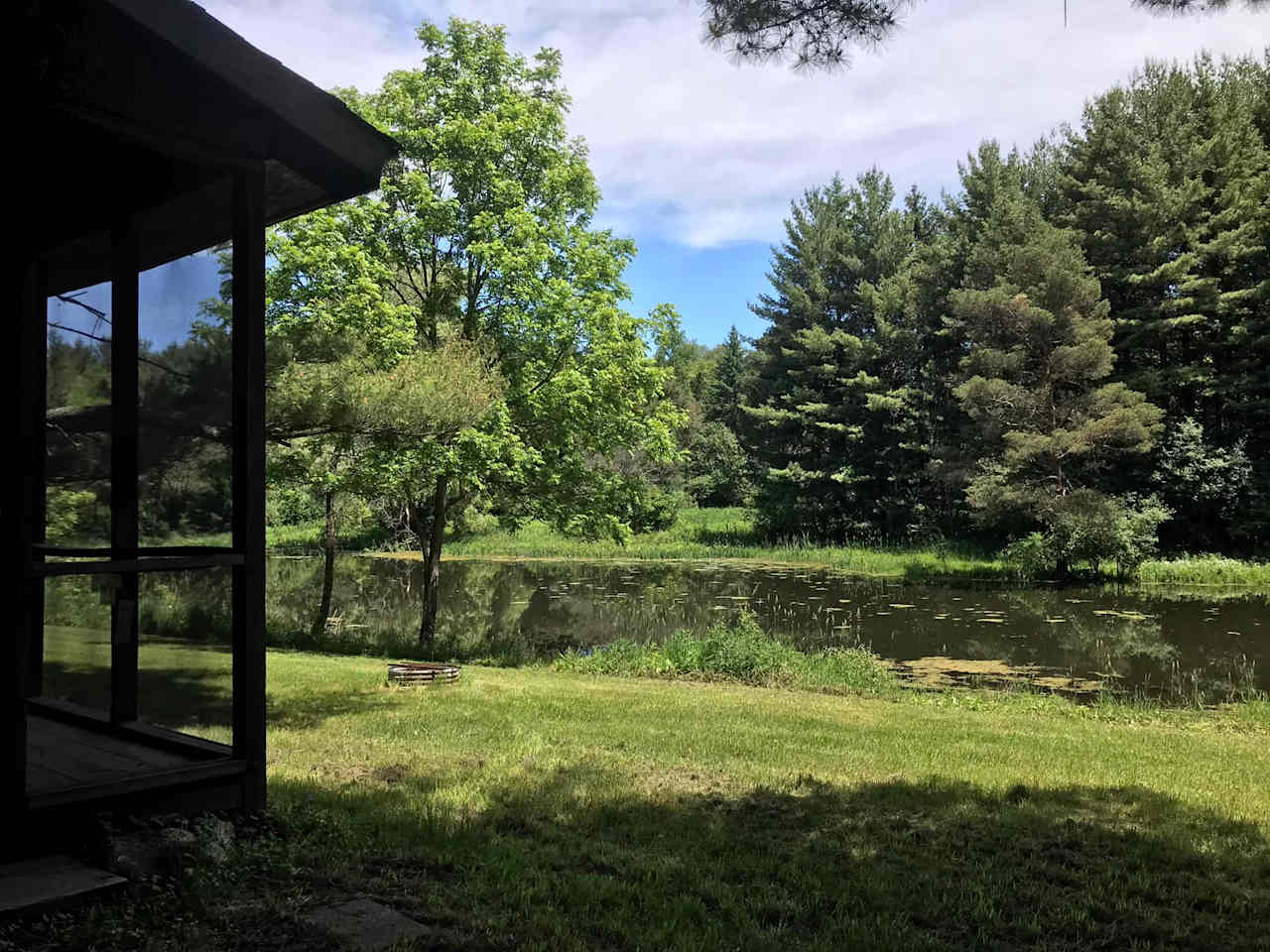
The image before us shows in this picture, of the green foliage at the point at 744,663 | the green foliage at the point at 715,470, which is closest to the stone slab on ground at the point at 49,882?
the green foliage at the point at 744,663

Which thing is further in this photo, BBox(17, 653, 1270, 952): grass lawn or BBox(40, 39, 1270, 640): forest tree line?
BBox(40, 39, 1270, 640): forest tree line

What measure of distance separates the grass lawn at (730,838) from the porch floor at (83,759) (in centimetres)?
44

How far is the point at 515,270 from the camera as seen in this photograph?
14336 mm

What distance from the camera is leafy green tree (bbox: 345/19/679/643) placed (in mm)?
14391

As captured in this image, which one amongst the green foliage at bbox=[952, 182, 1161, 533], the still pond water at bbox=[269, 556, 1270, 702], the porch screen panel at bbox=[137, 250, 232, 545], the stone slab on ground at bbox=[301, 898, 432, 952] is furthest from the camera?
the green foliage at bbox=[952, 182, 1161, 533]

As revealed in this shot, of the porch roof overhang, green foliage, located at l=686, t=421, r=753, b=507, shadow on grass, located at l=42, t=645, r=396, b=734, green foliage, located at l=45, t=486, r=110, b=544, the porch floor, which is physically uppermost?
green foliage, located at l=686, t=421, r=753, b=507

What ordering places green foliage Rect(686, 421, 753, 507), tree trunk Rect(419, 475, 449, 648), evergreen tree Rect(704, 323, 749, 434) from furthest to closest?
evergreen tree Rect(704, 323, 749, 434)
green foliage Rect(686, 421, 753, 507)
tree trunk Rect(419, 475, 449, 648)

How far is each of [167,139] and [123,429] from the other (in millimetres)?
1449

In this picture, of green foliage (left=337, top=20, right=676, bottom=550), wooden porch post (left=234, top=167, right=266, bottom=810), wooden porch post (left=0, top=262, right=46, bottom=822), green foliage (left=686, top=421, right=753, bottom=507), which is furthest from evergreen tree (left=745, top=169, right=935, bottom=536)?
wooden porch post (left=0, top=262, right=46, bottom=822)

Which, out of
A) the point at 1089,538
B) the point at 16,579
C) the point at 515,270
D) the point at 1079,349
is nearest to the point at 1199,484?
the point at 1089,538

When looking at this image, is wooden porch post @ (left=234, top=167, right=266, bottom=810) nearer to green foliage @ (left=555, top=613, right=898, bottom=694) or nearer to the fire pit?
the fire pit

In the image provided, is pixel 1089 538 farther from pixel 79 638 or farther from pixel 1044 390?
pixel 79 638

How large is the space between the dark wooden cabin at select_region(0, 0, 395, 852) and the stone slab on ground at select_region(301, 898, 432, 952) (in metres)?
0.97

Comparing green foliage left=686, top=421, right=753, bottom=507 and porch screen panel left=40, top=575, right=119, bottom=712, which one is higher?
green foliage left=686, top=421, right=753, bottom=507
